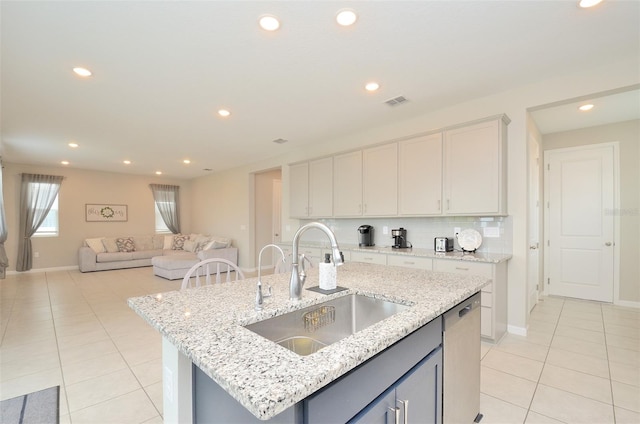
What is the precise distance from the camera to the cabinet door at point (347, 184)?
429cm

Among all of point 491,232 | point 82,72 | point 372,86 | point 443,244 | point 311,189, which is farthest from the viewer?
point 311,189

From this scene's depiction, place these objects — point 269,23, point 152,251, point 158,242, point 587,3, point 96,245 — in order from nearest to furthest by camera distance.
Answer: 1. point 587,3
2. point 269,23
3. point 96,245
4. point 152,251
5. point 158,242

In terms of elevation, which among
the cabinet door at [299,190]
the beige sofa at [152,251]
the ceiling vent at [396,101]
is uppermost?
the ceiling vent at [396,101]

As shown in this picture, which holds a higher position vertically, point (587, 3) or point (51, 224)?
point (587, 3)

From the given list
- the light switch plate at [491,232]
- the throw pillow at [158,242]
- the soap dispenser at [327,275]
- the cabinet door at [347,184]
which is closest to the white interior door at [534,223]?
the light switch plate at [491,232]

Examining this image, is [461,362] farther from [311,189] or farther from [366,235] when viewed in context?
[311,189]

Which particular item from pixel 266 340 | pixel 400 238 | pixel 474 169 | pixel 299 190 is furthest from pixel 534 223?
pixel 266 340

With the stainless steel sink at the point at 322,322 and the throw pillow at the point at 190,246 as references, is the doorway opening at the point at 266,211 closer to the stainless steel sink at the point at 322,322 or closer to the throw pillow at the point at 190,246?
the throw pillow at the point at 190,246

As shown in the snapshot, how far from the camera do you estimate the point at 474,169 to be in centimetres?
315

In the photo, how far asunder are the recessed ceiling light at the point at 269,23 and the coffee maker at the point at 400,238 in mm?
2861

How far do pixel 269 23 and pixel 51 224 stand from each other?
8.36 m

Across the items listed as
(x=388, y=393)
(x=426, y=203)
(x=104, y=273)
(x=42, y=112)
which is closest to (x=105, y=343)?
(x=42, y=112)

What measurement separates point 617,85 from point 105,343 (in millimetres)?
5408

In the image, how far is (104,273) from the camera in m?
6.73
